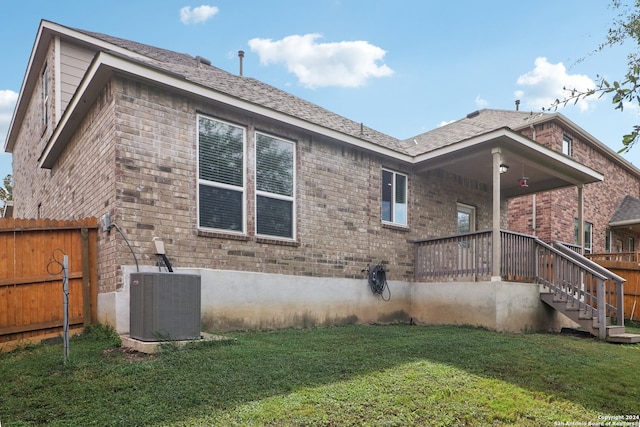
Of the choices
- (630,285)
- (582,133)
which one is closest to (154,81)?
(630,285)

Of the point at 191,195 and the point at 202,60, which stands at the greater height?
the point at 202,60

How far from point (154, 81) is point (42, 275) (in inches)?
129

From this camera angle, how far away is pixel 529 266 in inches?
366

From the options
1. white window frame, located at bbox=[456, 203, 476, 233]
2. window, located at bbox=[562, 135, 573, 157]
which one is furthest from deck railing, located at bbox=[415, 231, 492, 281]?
window, located at bbox=[562, 135, 573, 157]

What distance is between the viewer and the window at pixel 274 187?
8.08 meters

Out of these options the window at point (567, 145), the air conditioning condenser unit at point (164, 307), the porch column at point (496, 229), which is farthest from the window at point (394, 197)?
the window at point (567, 145)

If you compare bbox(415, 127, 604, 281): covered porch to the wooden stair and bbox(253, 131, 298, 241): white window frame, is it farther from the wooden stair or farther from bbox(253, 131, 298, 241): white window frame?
bbox(253, 131, 298, 241): white window frame

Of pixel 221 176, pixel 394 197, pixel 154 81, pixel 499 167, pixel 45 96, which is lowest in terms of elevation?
pixel 394 197

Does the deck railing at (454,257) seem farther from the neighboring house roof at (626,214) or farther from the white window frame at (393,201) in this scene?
the neighboring house roof at (626,214)

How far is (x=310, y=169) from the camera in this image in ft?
29.0

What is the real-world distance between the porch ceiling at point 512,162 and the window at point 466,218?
2.78 ft

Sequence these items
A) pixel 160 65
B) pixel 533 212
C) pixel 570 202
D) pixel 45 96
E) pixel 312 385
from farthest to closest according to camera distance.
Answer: pixel 570 202 → pixel 533 212 → pixel 45 96 → pixel 160 65 → pixel 312 385

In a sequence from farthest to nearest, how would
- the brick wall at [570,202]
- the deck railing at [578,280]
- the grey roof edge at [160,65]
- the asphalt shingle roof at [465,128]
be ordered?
1. the brick wall at [570,202]
2. the asphalt shingle roof at [465,128]
3. the grey roof edge at [160,65]
4. the deck railing at [578,280]

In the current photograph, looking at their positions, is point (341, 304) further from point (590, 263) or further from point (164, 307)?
point (590, 263)
